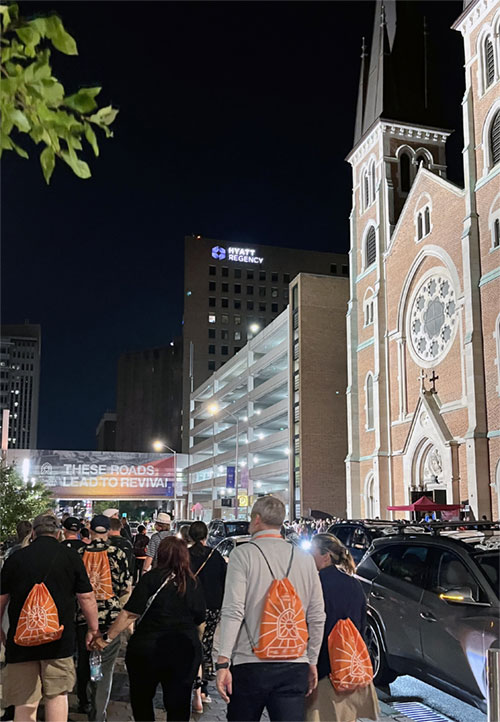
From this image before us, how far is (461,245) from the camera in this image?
123 feet

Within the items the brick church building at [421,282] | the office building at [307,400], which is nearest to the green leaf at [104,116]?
the brick church building at [421,282]

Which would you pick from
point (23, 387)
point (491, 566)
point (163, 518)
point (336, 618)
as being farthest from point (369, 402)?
point (23, 387)

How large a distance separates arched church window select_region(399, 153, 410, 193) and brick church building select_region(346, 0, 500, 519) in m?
0.08

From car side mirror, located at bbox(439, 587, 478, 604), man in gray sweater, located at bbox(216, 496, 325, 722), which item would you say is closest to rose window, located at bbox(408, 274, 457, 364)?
car side mirror, located at bbox(439, 587, 478, 604)

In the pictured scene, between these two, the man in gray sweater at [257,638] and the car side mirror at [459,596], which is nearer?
the man in gray sweater at [257,638]

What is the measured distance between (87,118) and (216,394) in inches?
3585

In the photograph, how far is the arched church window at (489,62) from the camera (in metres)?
36.8

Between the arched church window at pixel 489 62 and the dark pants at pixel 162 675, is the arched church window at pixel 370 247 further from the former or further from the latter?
the dark pants at pixel 162 675

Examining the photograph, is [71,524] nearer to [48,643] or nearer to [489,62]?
[48,643]

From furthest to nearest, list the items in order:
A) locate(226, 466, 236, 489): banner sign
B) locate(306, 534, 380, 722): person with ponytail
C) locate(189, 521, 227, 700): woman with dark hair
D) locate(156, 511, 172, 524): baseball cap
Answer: locate(226, 466, 236, 489): banner sign → locate(156, 511, 172, 524): baseball cap → locate(189, 521, 227, 700): woman with dark hair → locate(306, 534, 380, 722): person with ponytail

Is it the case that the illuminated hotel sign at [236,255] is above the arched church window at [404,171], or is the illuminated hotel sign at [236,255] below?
above

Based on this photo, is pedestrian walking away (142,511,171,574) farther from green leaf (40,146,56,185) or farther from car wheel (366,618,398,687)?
green leaf (40,146,56,185)

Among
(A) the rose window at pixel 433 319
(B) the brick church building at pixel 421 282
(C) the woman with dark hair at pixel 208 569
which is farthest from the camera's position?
(A) the rose window at pixel 433 319

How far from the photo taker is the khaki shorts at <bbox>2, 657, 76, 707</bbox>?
5.62 meters
